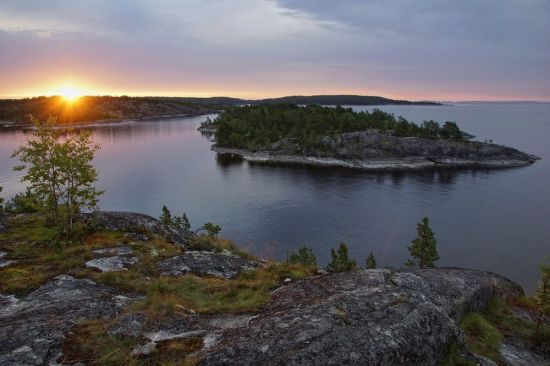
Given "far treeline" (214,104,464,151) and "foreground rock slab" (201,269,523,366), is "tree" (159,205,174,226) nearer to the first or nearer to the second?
"foreground rock slab" (201,269,523,366)

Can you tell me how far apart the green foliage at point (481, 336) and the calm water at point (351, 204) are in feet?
158

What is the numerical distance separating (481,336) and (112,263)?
52.1 feet

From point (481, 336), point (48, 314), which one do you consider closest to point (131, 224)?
point (48, 314)

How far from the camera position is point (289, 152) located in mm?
169125

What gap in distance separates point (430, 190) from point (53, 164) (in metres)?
109

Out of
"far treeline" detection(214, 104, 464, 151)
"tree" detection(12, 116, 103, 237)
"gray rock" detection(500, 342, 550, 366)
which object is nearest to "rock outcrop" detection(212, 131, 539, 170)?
"far treeline" detection(214, 104, 464, 151)

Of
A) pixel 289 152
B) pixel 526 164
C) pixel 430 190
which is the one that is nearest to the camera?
pixel 430 190

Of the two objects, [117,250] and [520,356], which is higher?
[117,250]

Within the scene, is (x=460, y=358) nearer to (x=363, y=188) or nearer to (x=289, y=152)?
(x=363, y=188)

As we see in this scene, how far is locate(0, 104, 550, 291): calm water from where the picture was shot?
70.2 metres

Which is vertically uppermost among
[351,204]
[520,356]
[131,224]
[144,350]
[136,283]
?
[144,350]

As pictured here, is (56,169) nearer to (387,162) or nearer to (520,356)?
(520,356)

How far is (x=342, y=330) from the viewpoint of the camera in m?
9.94

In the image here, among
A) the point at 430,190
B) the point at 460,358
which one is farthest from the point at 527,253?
→ the point at 460,358
